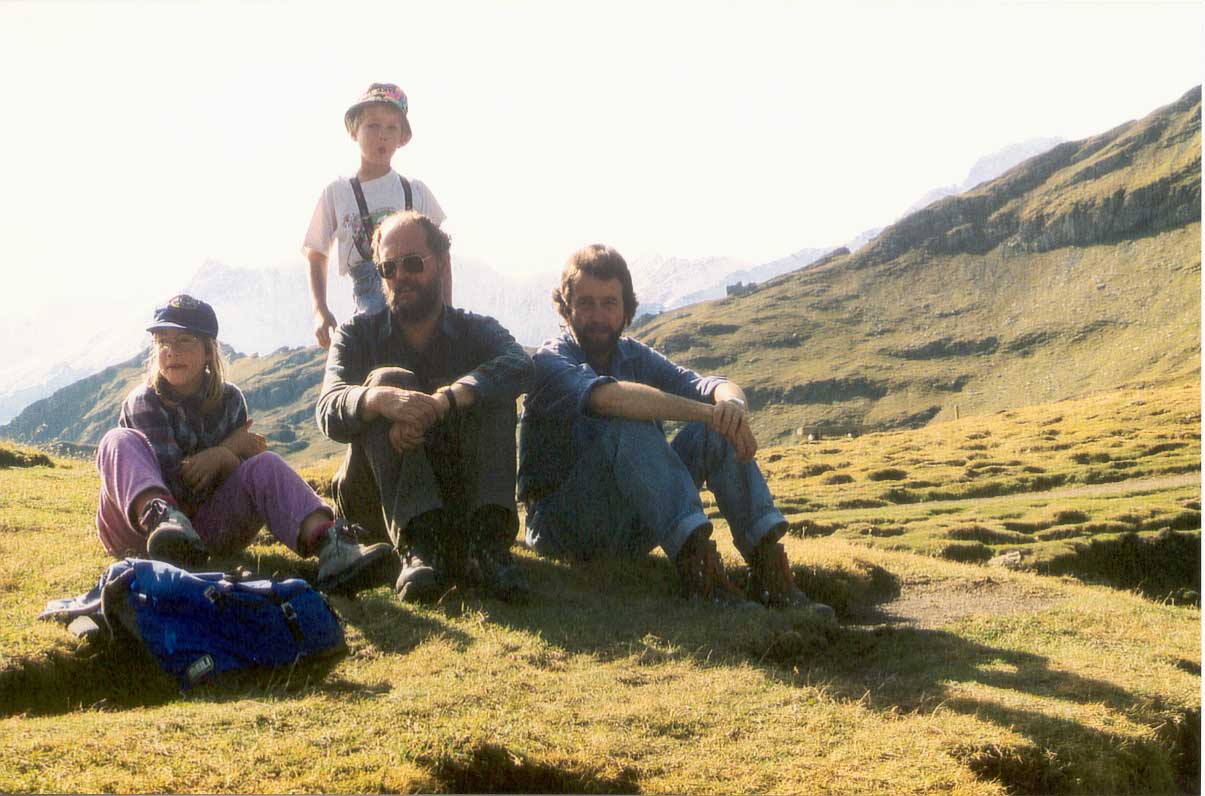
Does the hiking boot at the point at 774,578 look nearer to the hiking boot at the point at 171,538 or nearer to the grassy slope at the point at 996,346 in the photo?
the hiking boot at the point at 171,538

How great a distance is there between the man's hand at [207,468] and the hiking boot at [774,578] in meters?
3.66

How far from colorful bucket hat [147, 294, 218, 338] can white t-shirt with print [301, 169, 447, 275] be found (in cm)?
198

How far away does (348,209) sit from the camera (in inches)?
332

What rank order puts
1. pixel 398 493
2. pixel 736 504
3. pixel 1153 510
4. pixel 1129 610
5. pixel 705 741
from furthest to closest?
pixel 1153 510, pixel 1129 610, pixel 736 504, pixel 398 493, pixel 705 741

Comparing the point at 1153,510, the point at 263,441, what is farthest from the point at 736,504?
the point at 1153,510

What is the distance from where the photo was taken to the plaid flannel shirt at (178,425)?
649 cm

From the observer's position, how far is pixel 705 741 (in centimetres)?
461

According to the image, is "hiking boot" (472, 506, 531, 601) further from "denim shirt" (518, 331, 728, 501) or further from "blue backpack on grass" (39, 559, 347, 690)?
"blue backpack on grass" (39, 559, 347, 690)

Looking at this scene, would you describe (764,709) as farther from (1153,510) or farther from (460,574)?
(1153,510)

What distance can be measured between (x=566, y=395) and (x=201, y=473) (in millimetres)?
2468

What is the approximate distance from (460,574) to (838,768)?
10.0ft

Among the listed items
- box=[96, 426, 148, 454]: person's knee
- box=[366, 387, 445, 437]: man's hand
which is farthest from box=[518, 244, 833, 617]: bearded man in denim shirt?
Result: box=[96, 426, 148, 454]: person's knee

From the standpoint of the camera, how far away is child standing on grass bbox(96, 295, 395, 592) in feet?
Answer: 20.3

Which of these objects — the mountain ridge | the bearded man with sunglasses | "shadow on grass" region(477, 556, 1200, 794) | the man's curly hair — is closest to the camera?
"shadow on grass" region(477, 556, 1200, 794)
